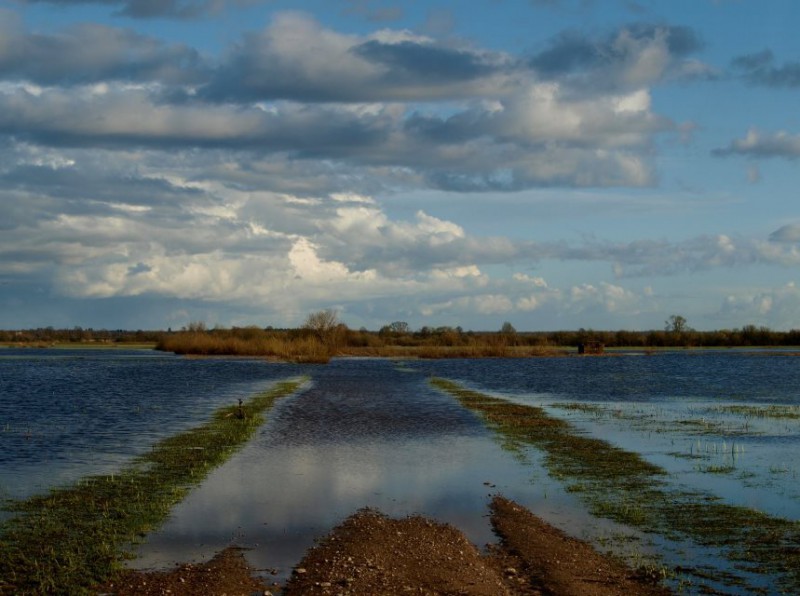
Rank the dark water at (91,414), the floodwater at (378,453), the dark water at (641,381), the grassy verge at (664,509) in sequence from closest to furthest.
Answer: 1. the grassy verge at (664,509)
2. the floodwater at (378,453)
3. the dark water at (91,414)
4. the dark water at (641,381)

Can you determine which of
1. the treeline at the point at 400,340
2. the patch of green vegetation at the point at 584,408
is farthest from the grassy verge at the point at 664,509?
the treeline at the point at 400,340

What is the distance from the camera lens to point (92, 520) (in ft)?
58.2

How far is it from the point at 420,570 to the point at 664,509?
7747mm

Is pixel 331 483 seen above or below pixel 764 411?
below

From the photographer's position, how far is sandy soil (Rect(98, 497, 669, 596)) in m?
13.1

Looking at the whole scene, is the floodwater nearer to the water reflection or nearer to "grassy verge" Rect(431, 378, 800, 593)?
the water reflection

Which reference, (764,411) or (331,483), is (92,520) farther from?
(764,411)

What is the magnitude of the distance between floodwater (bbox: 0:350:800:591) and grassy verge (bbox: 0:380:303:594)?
23.8 inches

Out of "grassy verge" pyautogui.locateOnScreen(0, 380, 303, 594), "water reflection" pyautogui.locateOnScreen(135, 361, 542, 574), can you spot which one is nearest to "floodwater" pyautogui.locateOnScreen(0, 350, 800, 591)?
"water reflection" pyautogui.locateOnScreen(135, 361, 542, 574)

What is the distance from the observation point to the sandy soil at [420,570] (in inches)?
518

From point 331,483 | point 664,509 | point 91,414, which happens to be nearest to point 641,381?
point 91,414

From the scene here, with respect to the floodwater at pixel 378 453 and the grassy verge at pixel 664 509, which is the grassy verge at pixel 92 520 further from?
the grassy verge at pixel 664 509

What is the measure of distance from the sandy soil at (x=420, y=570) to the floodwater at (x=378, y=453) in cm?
64

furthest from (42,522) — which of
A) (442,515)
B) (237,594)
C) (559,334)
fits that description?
(559,334)
